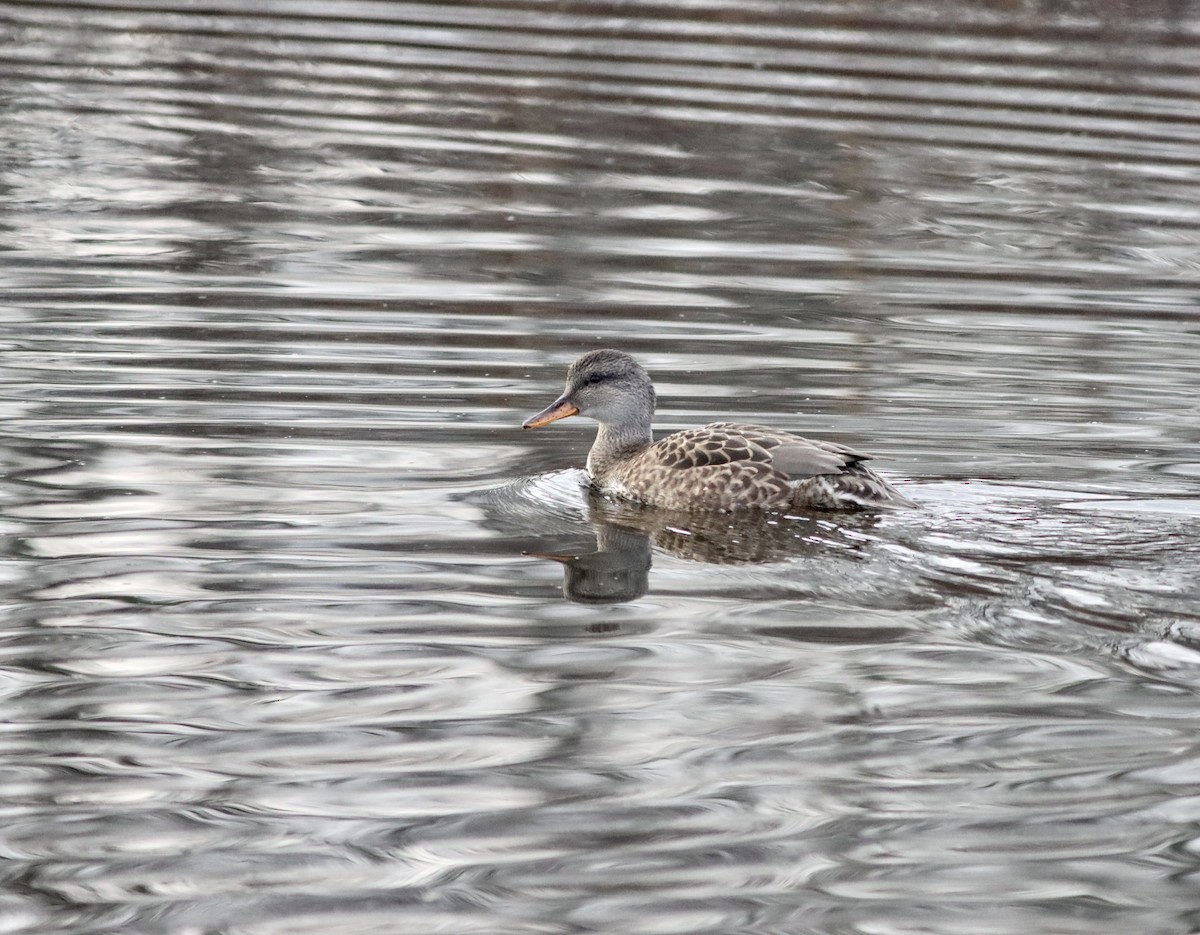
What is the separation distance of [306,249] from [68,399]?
3.83 m

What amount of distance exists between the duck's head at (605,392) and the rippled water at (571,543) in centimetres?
32

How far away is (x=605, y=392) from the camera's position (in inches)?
344

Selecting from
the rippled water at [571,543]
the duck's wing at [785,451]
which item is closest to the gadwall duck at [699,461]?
the duck's wing at [785,451]

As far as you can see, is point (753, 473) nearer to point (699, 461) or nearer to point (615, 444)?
point (699, 461)

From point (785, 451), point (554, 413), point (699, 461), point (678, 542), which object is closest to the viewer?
point (678, 542)

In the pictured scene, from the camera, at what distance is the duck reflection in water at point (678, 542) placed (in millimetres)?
7156

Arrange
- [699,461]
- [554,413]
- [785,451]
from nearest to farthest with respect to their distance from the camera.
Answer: [785,451] < [699,461] < [554,413]

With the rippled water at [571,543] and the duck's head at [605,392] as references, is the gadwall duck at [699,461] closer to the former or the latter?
the duck's head at [605,392]

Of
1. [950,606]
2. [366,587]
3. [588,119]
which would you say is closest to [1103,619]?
[950,606]

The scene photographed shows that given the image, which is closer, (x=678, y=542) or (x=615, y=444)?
(x=678, y=542)

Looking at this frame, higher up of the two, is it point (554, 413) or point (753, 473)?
point (554, 413)

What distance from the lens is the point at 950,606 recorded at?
21.6ft

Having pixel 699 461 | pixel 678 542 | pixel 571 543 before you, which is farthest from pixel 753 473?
pixel 571 543

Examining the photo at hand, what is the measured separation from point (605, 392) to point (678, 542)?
47.9 inches
